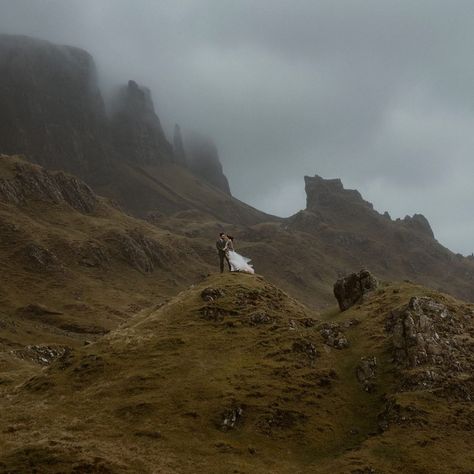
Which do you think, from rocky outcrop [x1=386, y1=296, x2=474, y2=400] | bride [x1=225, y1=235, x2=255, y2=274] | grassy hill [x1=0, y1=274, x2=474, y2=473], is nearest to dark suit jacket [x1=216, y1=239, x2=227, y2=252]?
bride [x1=225, y1=235, x2=255, y2=274]

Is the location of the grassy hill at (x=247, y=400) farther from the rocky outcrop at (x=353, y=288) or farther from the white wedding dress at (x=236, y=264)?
the white wedding dress at (x=236, y=264)

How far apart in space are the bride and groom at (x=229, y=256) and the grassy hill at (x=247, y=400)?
12.5 meters

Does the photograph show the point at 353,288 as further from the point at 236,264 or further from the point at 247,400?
the point at 247,400

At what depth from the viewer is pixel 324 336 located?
54438mm

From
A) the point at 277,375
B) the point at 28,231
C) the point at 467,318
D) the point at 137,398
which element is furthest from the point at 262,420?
the point at 28,231

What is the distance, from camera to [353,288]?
220ft

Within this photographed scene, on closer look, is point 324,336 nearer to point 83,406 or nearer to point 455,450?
point 455,450

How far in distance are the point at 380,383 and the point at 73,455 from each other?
2620 centimetres

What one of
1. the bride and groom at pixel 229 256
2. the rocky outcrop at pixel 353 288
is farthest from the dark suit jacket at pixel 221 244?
the rocky outcrop at pixel 353 288

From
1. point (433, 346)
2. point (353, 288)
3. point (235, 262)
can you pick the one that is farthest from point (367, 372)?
point (235, 262)

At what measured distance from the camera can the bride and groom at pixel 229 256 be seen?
7269 cm

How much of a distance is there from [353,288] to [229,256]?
19.1 m

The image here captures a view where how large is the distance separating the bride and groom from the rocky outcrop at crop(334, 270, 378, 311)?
12858 millimetres

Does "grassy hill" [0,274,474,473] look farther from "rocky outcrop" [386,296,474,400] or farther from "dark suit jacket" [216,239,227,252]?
"dark suit jacket" [216,239,227,252]
